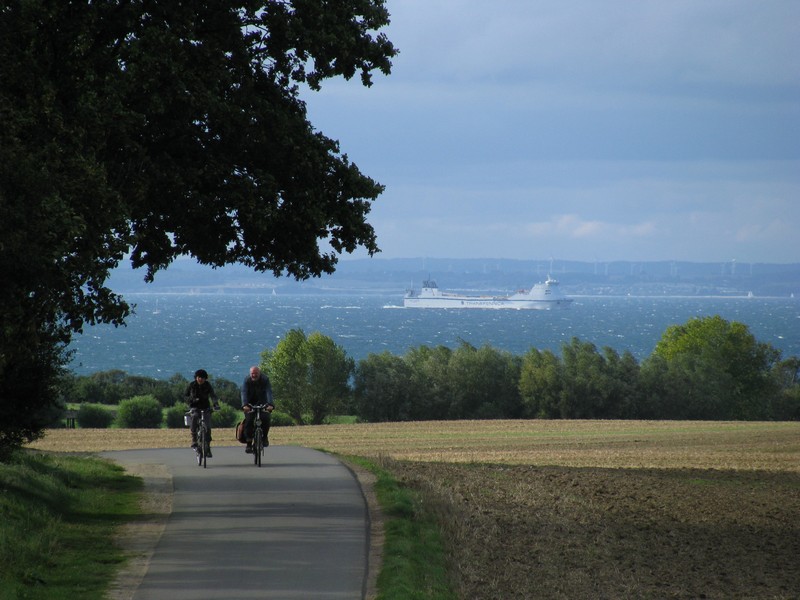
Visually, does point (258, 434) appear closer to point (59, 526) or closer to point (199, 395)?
point (199, 395)

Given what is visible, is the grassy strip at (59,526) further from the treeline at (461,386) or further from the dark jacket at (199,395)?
the treeline at (461,386)

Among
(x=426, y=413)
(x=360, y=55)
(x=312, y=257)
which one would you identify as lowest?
(x=426, y=413)

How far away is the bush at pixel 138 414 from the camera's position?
53000 mm

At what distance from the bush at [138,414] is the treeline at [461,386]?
705 centimetres

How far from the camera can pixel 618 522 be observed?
1661 centimetres

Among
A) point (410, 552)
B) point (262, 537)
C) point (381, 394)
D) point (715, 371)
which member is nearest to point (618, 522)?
point (410, 552)

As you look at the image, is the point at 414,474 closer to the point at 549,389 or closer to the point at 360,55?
the point at 360,55

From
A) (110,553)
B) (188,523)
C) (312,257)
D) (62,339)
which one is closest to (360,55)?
(312,257)

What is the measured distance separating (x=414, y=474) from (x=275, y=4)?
8689 millimetres

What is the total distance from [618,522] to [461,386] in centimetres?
5055

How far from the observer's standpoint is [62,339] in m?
14.5

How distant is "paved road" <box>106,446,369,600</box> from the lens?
10.7 metres

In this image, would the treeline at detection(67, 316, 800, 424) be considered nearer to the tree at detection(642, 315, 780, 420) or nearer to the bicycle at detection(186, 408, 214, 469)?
the tree at detection(642, 315, 780, 420)

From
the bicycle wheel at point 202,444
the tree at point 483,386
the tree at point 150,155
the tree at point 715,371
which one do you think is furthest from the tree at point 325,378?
the tree at point 150,155
